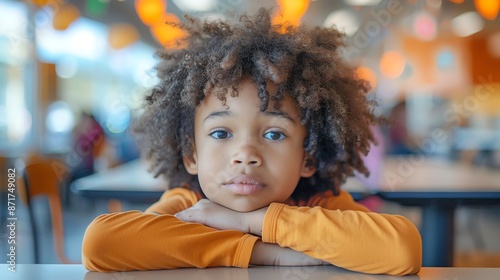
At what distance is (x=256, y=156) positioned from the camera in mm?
900

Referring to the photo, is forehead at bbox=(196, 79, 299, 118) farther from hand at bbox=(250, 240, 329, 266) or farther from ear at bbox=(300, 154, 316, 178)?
hand at bbox=(250, 240, 329, 266)

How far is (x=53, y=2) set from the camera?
15.5 ft

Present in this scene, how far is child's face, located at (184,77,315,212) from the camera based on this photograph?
912mm

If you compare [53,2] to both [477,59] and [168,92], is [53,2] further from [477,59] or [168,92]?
[477,59]

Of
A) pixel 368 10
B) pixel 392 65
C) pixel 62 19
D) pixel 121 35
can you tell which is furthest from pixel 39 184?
pixel 392 65

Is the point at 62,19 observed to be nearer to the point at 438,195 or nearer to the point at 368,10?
the point at 368,10

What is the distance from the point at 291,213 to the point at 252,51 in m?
0.31

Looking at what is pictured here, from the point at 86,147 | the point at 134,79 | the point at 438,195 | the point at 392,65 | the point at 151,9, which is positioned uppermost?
the point at 392,65

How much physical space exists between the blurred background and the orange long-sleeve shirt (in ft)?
10.4

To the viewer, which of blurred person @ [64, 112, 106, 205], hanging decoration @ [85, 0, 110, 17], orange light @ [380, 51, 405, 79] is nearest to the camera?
blurred person @ [64, 112, 106, 205]

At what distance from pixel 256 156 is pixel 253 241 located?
0.48 feet

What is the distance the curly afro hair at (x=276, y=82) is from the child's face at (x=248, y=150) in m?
0.02

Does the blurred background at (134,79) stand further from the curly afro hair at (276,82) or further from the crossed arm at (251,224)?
the crossed arm at (251,224)

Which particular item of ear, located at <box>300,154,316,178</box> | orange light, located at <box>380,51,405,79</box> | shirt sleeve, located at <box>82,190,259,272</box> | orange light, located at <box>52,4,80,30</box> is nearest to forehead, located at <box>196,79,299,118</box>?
ear, located at <box>300,154,316,178</box>
